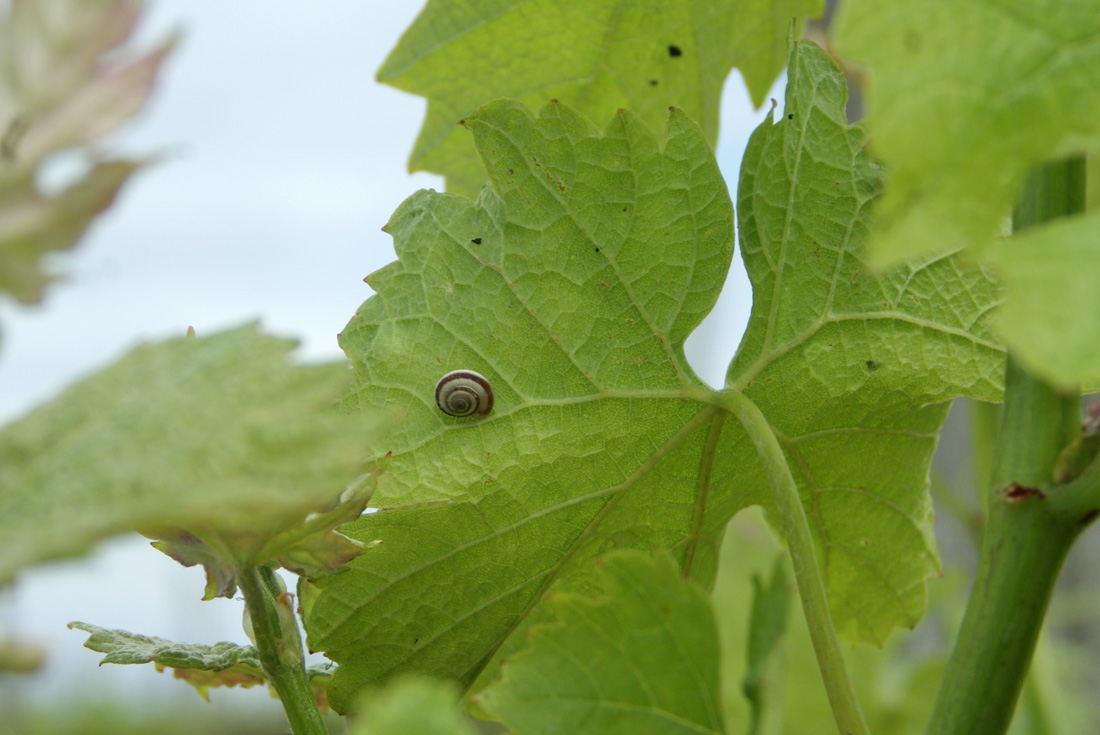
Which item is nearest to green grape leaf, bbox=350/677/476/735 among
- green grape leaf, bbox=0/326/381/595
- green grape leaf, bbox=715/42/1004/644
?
green grape leaf, bbox=0/326/381/595

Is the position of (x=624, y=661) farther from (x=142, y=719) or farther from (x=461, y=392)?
(x=142, y=719)

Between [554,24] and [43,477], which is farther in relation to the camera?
[554,24]

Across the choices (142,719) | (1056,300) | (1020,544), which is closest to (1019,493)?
(1020,544)

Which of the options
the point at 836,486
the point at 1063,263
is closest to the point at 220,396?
the point at 1063,263

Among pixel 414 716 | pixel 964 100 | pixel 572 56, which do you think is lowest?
pixel 414 716

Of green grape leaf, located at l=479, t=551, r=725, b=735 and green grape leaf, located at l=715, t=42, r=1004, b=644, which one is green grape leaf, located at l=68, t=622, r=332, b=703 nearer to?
green grape leaf, located at l=479, t=551, r=725, b=735

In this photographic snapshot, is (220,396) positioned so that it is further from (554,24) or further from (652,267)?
(554,24)
